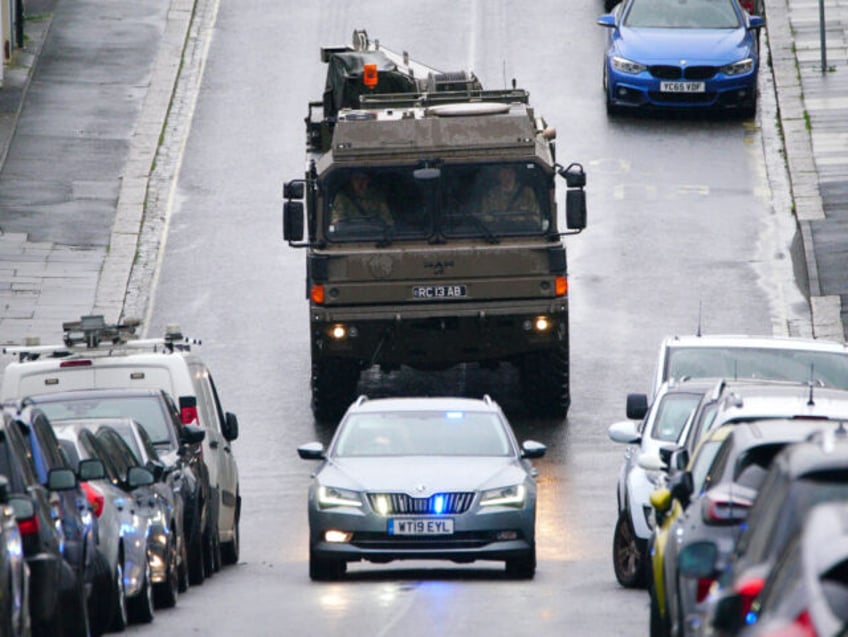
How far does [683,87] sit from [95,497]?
24719mm

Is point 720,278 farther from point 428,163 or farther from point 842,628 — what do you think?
point 842,628

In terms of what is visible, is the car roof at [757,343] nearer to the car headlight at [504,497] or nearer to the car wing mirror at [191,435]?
the car headlight at [504,497]

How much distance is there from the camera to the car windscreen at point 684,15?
39.6 meters

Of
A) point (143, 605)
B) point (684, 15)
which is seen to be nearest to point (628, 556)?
point (143, 605)

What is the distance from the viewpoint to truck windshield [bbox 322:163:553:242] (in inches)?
1064

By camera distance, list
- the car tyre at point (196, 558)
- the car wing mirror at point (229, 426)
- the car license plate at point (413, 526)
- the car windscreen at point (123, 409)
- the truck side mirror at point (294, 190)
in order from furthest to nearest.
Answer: the truck side mirror at point (294, 190)
the car wing mirror at point (229, 426)
the car windscreen at point (123, 409)
the car tyre at point (196, 558)
the car license plate at point (413, 526)

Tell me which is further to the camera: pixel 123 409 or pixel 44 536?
pixel 123 409

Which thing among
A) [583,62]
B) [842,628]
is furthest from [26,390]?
[583,62]

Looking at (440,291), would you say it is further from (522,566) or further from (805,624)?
(805,624)

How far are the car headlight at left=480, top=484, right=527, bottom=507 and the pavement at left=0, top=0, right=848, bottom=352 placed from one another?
38.1 ft

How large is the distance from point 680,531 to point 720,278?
67.5ft

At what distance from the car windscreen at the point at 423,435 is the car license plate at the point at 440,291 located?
6424 millimetres

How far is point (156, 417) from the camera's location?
65.4ft

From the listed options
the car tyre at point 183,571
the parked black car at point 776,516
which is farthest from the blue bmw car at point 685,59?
the parked black car at point 776,516
